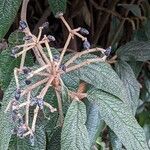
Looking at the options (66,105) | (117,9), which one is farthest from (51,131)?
(117,9)

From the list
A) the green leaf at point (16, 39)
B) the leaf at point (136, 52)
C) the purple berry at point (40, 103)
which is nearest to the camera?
the purple berry at point (40, 103)

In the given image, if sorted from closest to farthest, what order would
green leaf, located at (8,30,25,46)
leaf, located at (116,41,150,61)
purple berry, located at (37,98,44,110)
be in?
purple berry, located at (37,98,44,110) → green leaf, located at (8,30,25,46) → leaf, located at (116,41,150,61)

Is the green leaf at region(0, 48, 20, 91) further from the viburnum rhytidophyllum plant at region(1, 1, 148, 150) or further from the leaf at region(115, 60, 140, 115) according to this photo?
the leaf at region(115, 60, 140, 115)

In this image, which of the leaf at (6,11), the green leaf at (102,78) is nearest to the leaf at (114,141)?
the green leaf at (102,78)

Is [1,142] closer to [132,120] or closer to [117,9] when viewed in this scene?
[132,120]

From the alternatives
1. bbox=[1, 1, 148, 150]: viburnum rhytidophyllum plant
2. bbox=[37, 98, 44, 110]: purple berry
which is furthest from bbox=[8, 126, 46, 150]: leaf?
bbox=[37, 98, 44, 110]: purple berry

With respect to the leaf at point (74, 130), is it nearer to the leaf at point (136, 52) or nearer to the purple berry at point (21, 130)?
the purple berry at point (21, 130)
